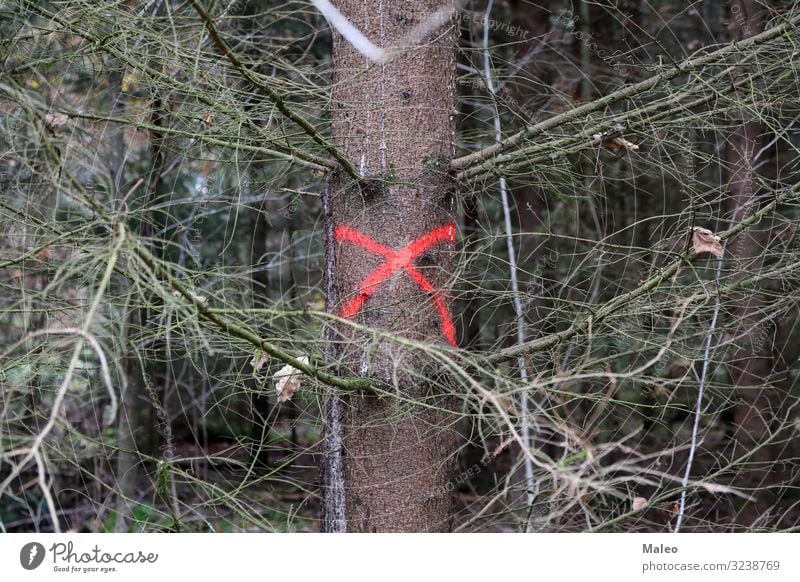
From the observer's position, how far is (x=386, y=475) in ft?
7.67

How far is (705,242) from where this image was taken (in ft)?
7.04

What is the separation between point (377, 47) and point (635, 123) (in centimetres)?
82

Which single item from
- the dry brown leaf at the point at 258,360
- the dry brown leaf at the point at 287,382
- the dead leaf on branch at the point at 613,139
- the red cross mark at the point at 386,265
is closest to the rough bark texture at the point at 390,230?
the red cross mark at the point at 386,265

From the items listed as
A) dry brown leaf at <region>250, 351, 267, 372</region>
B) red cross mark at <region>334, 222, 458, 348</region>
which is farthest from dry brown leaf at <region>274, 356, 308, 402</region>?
red cross mark at <region>334, 222, 458, 348</region>

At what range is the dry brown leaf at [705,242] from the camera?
6.84 ft
